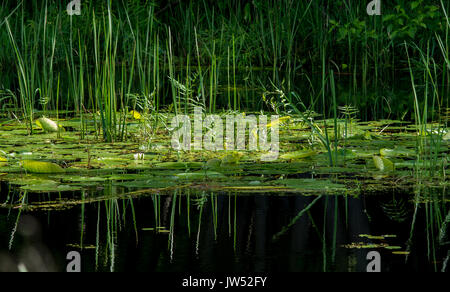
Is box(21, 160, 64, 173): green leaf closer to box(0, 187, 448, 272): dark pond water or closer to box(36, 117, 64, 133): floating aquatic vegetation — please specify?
box(0, 187, 448, 272): dark pond water

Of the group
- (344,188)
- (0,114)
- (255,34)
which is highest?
(255,34)

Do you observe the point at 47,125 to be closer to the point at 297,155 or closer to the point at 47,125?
the point at 47,125

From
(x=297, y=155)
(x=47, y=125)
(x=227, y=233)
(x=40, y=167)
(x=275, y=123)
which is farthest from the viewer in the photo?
(x=47, y=125)

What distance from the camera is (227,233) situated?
2.58 metres

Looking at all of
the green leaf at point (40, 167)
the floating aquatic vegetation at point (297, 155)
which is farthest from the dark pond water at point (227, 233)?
the floating aquatic vegetation at point (297, 155)

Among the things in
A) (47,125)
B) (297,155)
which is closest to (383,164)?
(297,155)

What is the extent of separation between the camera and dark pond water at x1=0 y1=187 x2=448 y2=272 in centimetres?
228

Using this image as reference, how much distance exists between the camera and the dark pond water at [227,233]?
2275 mm

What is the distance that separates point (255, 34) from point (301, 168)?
4836 mm

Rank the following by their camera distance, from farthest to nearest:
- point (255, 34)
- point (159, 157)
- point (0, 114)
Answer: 1. point (255, 34)
2. point (0, 114)
3. point (159, 157)

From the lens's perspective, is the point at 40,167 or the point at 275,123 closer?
the point at 40,167
